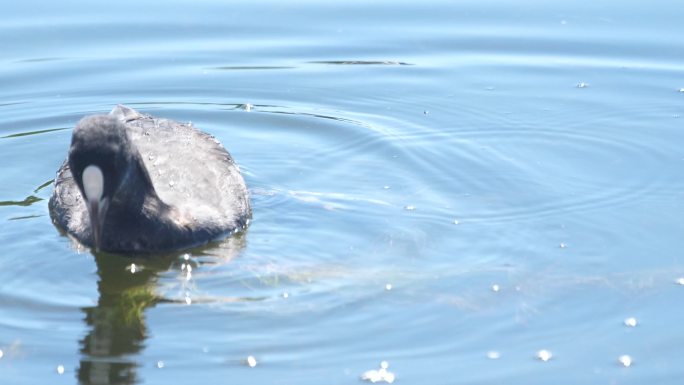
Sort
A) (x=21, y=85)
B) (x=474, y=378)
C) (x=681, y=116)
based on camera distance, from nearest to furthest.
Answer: (x=474, y=378)
(x=681, y=116)
(x=21, y=85)

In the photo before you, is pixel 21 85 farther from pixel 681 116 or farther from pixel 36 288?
pixel 681 116

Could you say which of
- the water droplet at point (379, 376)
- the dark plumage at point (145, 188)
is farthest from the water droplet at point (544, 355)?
the dark plumage at point (145, 188)

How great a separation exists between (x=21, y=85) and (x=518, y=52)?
15.1 feet

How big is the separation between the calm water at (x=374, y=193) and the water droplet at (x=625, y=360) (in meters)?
0.04

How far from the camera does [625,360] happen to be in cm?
700

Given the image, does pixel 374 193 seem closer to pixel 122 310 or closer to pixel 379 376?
pixel 122 310

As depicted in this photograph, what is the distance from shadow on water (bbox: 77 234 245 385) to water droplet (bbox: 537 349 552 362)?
207 cm

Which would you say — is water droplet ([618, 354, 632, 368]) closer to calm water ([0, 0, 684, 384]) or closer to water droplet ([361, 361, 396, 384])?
calm water ([0, 0, 684, 384])

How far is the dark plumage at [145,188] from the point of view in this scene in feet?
26.1

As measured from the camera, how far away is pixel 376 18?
13594 millimetres

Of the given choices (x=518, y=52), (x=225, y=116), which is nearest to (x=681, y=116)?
(x=518, y=52)

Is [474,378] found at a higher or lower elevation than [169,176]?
lower

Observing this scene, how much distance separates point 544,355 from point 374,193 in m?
2.80

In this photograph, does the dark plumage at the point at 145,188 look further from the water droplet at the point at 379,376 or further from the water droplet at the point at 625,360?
the water droplet at the point at 625,360
